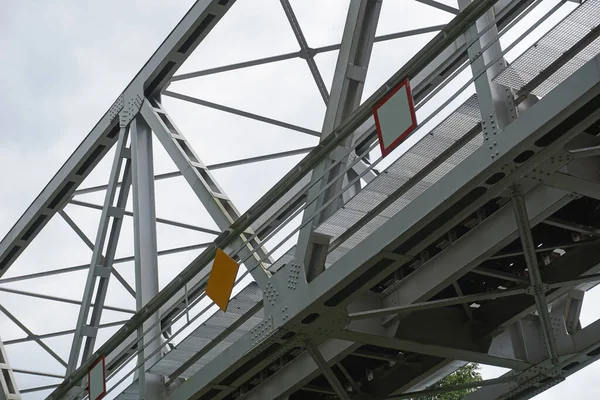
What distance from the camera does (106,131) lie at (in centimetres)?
1700

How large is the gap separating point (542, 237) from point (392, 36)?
4861mm

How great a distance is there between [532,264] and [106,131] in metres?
9.45

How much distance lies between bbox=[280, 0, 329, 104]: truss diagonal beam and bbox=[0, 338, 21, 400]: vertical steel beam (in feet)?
30.4

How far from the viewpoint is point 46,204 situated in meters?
19.3

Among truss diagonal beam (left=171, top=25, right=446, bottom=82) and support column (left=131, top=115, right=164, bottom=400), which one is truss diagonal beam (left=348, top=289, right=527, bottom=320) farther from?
truss diagonal beam (left=171, top=25, right=446, bottom=82)

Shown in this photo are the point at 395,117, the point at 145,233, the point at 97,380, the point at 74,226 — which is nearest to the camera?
the point at 395,117

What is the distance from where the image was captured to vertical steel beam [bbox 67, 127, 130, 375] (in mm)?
15602

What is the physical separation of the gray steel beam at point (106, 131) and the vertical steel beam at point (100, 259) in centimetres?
94

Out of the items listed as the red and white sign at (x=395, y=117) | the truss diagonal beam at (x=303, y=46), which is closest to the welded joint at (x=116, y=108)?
the truss diagonal beam at (x=303, y=46)

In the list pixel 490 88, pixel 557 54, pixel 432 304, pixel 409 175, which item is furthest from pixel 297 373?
pixel 557 54

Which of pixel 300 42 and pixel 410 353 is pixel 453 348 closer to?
pixel 410 353

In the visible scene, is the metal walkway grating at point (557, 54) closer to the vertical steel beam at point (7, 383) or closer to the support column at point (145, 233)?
the support column at point (145, 233)

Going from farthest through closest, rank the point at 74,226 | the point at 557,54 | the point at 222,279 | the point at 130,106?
the point at 74,226, the point at 130,106, the point at 222,279, the point at 557,54

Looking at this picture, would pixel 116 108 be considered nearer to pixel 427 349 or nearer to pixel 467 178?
pixel 427 349
